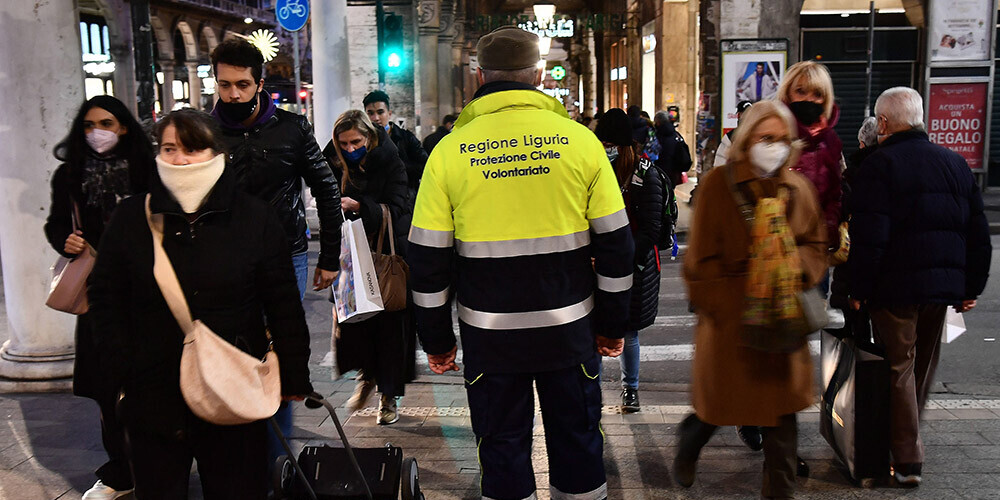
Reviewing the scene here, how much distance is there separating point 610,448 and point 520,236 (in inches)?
82.0

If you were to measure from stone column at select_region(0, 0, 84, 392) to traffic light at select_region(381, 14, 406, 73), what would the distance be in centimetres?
959

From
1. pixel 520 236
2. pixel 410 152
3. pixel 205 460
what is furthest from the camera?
pixel 410 152

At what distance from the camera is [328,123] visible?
39.5ft

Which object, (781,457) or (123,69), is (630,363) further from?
(123,69)

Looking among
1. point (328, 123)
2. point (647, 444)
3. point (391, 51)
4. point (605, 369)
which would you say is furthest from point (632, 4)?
point (647, 444)

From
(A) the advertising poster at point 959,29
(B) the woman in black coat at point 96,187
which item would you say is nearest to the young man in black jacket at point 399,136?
(B) the woman in black coat at point 96,187

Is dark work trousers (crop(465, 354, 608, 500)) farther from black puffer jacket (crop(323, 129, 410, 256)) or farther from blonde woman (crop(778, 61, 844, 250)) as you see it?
black puffer jacket (crop(323, 129, 410, 256))

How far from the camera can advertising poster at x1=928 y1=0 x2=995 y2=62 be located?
17547 mm

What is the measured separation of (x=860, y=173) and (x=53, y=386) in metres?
5.18

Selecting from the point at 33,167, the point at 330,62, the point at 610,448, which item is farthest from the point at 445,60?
the point at 610,448

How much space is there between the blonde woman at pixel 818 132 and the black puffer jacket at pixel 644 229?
2.95 ft

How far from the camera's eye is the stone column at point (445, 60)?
26625 millimetres

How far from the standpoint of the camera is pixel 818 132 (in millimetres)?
4746

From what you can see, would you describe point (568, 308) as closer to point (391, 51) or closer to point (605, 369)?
point (605, 369)
